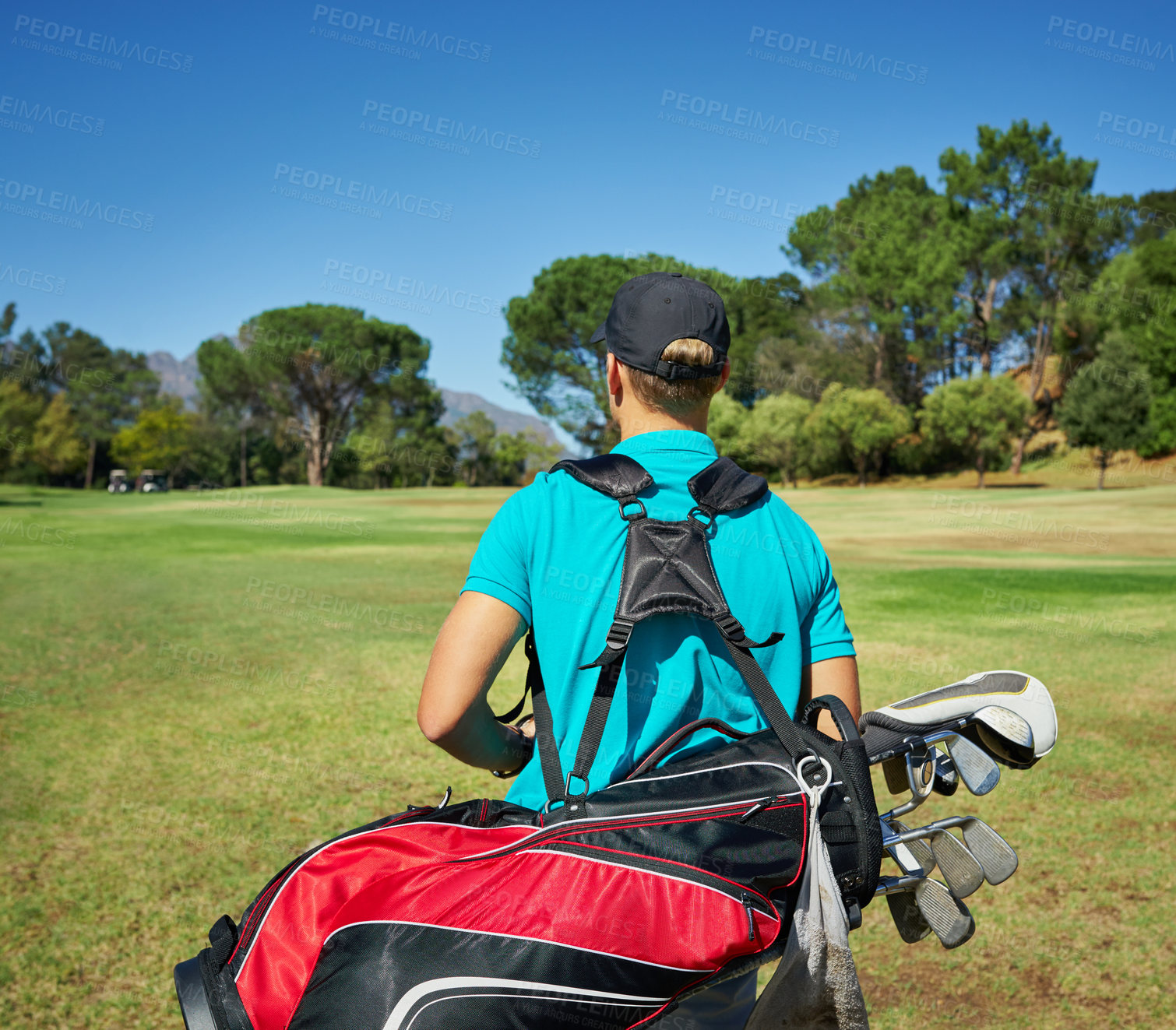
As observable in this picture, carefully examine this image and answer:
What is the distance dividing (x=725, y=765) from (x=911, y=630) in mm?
10366

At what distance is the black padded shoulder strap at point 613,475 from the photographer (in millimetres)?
1615

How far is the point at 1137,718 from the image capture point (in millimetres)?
7320

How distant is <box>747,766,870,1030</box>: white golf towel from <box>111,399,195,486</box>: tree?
77.3 metres

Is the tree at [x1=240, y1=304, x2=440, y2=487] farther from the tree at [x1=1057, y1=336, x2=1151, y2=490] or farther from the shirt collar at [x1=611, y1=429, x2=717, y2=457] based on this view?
the shirt collar at [x1=611, y1=429, x2=717, y2=457]

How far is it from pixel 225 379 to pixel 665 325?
7027cm

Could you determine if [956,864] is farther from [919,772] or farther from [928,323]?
[928,323]

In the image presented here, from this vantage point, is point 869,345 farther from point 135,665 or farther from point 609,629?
point 609,629

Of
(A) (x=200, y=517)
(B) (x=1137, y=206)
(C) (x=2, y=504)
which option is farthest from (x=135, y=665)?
(B) (x=1137, y=206)

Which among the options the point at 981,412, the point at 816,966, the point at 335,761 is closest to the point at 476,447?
the point at 981,412

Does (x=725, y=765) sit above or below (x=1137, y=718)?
above

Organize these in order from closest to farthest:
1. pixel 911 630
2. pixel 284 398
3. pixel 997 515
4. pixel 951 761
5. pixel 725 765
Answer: pixel 725 765 → pixel 951 761 → pixel 911 630 → pixel 997 515 → pixel 284 398

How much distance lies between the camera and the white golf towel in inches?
58.5

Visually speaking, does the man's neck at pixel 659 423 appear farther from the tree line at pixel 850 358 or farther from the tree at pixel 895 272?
the tree at pixel 895 272

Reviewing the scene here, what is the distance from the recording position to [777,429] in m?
56.4
